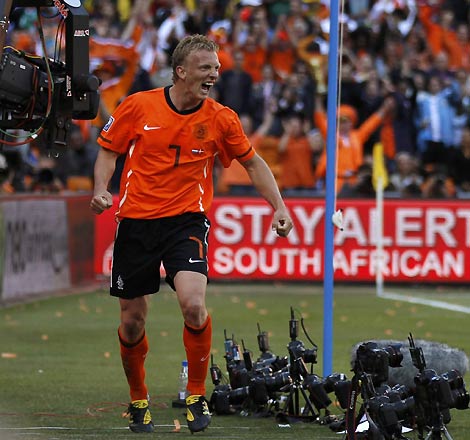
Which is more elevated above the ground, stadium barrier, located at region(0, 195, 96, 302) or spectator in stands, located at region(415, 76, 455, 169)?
spectator in stands, located at region(415, 76, 455, 169)

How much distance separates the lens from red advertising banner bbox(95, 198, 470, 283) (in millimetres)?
20469

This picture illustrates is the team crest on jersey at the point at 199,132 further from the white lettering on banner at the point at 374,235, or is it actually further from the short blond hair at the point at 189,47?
the white lettering on banner at the point at 374,235

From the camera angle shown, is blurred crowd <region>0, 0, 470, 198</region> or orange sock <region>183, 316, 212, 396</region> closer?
orange sock <region>183, 316, 212, 396</region>

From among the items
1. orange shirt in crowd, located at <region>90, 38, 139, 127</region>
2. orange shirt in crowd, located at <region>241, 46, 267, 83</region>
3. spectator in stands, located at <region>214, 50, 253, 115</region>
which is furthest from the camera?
orange shirt in crowd, located at <region>241, 46, 267, 83</region>

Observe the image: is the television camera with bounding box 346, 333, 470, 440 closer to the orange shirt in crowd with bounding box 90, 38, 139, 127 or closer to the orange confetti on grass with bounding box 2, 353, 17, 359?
the orange confetti on grass with bounding box 2, 353, 17, 359

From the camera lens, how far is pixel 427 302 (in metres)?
18.7

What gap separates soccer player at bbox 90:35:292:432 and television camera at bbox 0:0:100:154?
0.29m

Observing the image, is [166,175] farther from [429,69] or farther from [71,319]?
[429,69]

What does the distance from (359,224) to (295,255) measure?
99cm

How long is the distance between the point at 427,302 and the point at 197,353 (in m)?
10.2

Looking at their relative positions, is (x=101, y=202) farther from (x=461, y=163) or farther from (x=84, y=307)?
(x=461, y=163)

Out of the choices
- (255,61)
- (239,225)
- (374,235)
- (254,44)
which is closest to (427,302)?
(374,235)

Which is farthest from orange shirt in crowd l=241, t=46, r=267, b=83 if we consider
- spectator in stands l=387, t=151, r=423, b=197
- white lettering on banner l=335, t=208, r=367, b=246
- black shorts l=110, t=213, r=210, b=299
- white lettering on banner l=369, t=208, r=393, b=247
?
black shorts l=110, t=213, r=210, b=299

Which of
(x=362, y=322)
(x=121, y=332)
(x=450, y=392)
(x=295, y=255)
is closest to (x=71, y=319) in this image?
(x=362, y=322)
